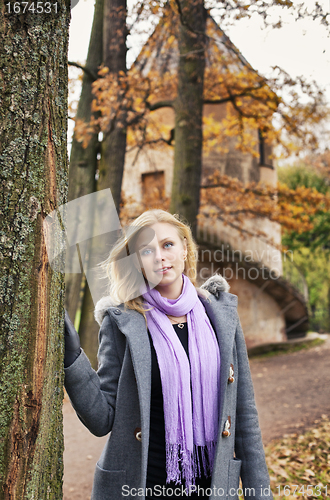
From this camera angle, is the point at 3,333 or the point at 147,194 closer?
the point at 3,333

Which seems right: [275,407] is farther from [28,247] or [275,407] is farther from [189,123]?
[28,247]

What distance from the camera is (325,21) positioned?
4066 millimetres

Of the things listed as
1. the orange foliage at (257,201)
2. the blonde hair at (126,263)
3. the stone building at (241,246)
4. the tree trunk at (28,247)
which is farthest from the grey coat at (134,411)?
Answer: the stone building at (241,246)

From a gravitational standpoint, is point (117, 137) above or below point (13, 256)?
above

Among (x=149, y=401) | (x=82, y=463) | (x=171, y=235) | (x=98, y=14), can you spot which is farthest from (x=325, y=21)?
(x=82, y=463)

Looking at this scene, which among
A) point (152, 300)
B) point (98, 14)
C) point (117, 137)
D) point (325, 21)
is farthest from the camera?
point (98, 14)

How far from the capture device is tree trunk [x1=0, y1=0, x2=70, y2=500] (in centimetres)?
153

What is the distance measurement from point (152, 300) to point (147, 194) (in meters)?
11.2

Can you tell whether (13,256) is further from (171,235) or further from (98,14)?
(98,14)

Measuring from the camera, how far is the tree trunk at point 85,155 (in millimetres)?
6898

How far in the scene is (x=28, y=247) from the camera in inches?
62.2

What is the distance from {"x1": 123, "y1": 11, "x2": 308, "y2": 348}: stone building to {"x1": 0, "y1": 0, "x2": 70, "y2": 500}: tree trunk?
10.6m

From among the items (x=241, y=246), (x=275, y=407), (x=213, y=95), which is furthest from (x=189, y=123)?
(x=241, y=246)

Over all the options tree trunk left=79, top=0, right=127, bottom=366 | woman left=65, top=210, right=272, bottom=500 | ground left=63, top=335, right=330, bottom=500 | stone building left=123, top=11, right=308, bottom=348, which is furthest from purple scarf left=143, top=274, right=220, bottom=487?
stone building left=123, top=11, right=308, bottom=348
